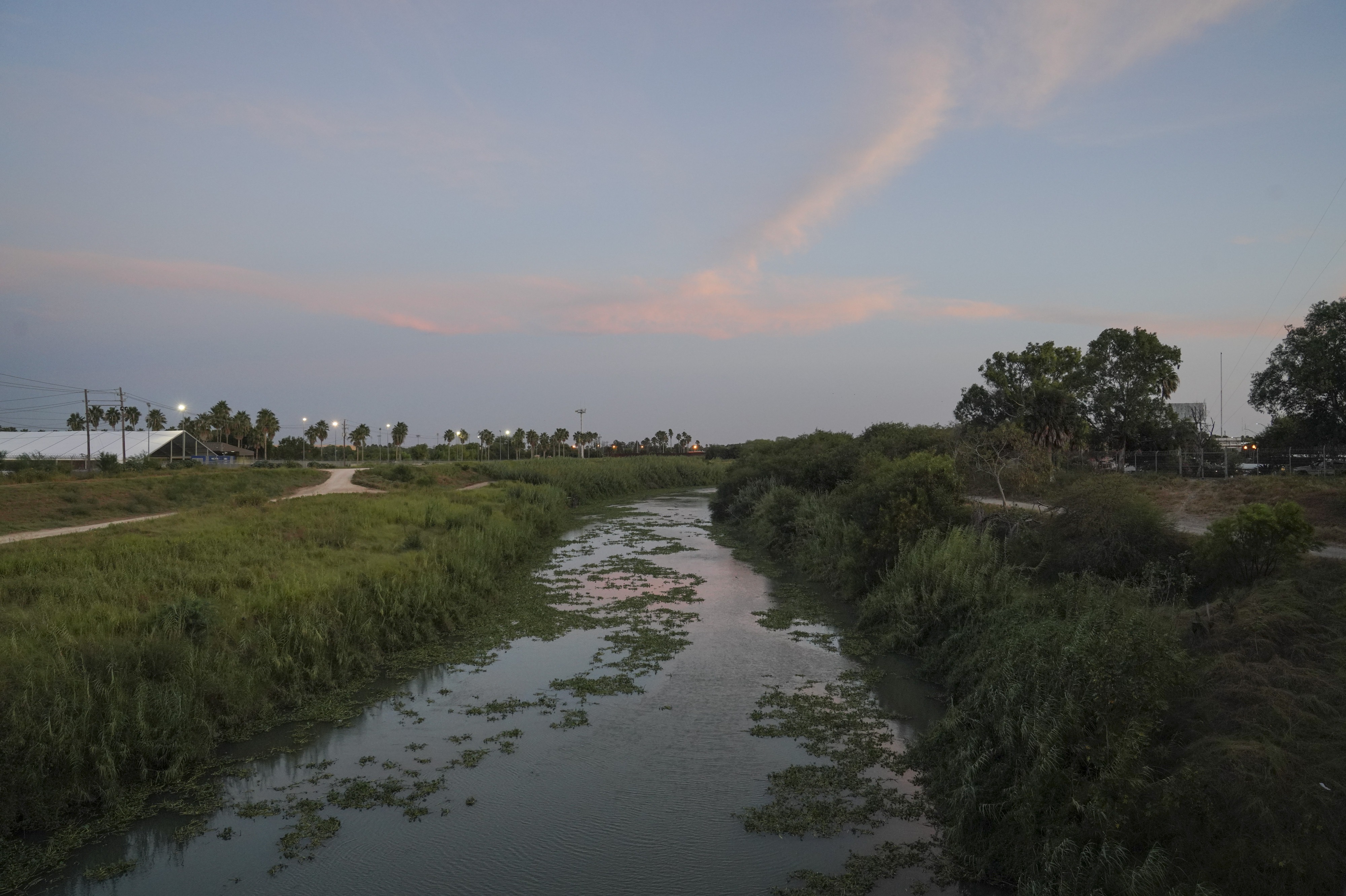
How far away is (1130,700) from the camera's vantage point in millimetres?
7090

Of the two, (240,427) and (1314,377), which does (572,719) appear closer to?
(1314,377)

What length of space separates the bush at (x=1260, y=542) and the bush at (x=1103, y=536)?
970mm

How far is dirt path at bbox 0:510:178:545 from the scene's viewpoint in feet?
59.9

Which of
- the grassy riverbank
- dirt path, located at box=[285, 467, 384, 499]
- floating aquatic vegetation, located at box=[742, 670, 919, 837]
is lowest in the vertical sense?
floating aquatic vegetation, located at box=[742, 670, 919, 837]

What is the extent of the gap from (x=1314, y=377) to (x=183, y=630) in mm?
38409

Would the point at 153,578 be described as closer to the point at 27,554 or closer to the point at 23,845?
the point at 27,554

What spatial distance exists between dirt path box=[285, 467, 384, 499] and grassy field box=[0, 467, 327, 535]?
1206mm

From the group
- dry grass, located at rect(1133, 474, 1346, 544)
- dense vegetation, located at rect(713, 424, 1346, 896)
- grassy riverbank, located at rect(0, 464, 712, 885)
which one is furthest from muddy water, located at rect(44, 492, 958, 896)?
dry grass, located at rect(1133, 474, 1346, 544)

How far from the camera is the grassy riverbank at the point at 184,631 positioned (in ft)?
26.0

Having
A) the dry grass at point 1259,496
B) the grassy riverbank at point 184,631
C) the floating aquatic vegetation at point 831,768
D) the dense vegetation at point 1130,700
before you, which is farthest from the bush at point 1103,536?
the grassy riverbank at point 184,631

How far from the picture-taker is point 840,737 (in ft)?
33.2

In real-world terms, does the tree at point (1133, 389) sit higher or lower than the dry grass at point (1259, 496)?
higher

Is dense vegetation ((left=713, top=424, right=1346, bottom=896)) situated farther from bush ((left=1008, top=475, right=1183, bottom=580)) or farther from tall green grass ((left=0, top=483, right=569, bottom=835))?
tall green grass ((left=0, top=483, right=569, bottom=835))

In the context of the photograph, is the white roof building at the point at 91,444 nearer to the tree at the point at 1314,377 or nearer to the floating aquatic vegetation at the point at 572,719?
the floating aquatic vegetation at the point at 572,719
